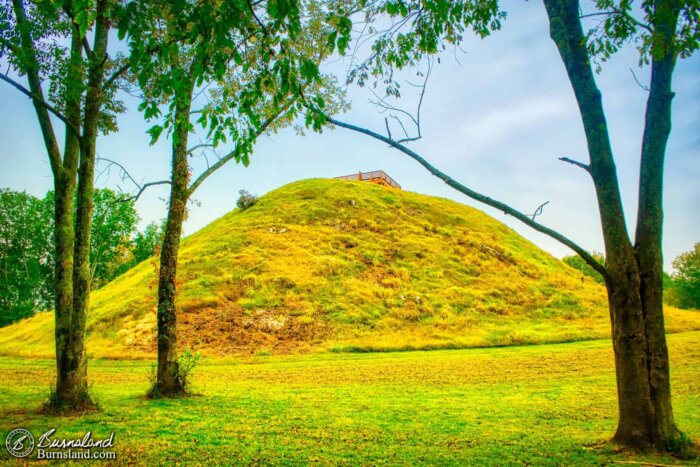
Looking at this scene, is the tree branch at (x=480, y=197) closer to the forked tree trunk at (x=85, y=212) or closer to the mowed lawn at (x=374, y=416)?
the mowed lawn at (x=374, y=416)

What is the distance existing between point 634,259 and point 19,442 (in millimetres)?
8663

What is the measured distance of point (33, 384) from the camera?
44.3 ft

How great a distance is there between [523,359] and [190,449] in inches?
634

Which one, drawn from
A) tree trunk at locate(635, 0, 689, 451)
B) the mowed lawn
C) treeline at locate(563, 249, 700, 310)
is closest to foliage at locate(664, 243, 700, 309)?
treeline at locate(563, 249, 700, 310)

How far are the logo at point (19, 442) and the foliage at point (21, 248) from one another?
5900 cm

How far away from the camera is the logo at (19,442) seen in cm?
571

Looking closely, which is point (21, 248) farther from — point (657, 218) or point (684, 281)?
point (684, 281)

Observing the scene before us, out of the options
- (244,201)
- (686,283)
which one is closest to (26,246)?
(244,201)

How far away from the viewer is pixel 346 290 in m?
34.3

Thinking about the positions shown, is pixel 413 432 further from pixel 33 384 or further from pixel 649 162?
pixel 33 384

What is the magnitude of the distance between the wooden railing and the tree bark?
55465 millimetres

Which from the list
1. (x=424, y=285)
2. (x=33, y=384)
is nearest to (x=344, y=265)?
(x=424, y=285)

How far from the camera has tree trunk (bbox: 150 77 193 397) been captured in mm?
10586

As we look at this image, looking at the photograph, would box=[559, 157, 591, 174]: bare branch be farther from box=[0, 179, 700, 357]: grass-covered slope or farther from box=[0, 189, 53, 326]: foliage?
box=[0, 189, 53, 326]: foliage
